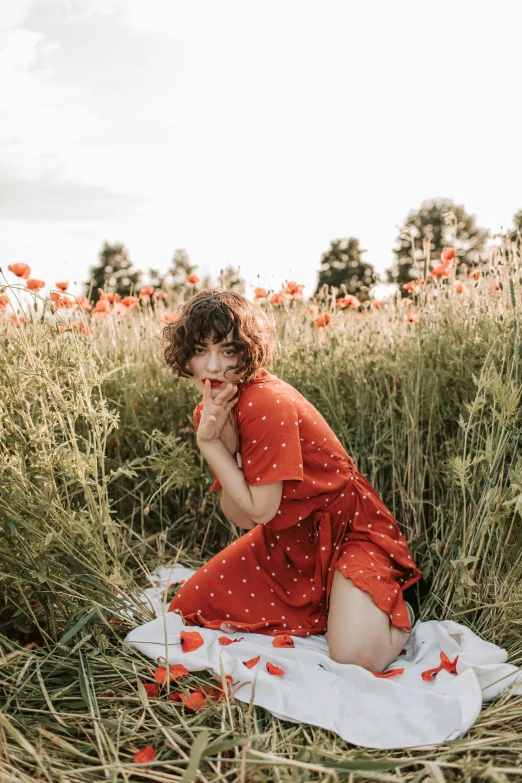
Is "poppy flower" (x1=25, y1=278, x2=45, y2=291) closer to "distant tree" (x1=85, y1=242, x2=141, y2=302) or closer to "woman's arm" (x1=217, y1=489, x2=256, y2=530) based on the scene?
"woman's arm" (x1=217, y1=489, x2=256, y2=530)

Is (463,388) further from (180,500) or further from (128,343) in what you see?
(128,343)

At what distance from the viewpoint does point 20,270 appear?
2.37 metres

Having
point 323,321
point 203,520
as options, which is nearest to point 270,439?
point 203,520

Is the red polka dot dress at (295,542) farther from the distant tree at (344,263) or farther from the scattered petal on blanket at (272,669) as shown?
the distant tree at (344,263)

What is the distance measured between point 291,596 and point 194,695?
56 cm

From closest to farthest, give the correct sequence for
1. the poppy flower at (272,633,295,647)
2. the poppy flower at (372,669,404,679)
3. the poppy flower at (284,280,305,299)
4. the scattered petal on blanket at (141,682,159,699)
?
1. the scattered petal on blanket at (141,682,159,699)
2. the poppy flower at (372,669,404,679)
3. the poppy flower at (272,633,295,647)
4. the poppy flower at (284,280,305,299)

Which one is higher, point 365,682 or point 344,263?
point 344,263

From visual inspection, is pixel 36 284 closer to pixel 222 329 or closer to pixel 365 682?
pixel 222 329

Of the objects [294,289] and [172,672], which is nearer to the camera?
[172,672]

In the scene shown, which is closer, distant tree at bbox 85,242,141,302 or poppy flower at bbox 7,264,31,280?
poppy flower at bbox 7,264,31,280

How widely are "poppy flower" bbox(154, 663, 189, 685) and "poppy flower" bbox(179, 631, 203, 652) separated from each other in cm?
8

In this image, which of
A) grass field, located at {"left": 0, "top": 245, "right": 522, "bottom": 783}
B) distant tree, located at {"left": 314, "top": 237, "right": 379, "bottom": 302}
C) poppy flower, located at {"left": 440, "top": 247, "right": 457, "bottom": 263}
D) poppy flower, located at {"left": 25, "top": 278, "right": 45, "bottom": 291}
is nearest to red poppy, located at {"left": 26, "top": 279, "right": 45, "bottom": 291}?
poppy flower, located at {"left": 25, "top": 278, "right": 45, "bottom": 291}

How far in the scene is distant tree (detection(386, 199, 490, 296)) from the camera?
109 inches

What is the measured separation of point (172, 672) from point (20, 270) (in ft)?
5.04
